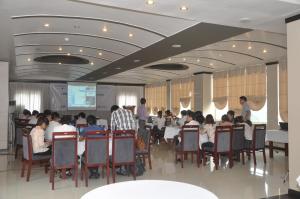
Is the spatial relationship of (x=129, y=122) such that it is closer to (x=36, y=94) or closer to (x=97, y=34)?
(x=97, y=34)

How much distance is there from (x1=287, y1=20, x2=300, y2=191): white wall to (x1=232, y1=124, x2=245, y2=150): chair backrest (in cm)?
195

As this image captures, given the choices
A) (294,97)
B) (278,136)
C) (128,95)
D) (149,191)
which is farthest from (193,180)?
(128,95)

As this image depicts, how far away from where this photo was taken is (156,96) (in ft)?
64.3

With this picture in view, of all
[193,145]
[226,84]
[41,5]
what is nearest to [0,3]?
[41,5]

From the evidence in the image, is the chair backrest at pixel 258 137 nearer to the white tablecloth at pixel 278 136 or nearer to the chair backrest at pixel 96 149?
the white tablecloth at pixel 278 136

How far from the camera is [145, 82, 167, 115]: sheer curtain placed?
18547 mm

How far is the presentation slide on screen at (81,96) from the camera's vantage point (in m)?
15.9

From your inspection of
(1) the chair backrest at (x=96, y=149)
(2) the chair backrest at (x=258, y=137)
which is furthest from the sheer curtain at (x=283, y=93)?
(1) the chair backrest at (x=96, y=149)

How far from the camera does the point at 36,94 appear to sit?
19.4 meters

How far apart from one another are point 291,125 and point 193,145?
2.51 meters

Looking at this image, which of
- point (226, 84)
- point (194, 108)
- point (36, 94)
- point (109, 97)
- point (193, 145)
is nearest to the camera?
point (193, 145)

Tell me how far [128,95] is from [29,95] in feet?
22.1

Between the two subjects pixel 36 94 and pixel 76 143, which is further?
pixel 36 94

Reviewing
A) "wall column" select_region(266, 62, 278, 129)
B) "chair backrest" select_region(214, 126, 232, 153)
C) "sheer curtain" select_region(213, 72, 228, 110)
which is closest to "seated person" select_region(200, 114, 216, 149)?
"chair backrest" select_region(214, 126, 232, 153)
